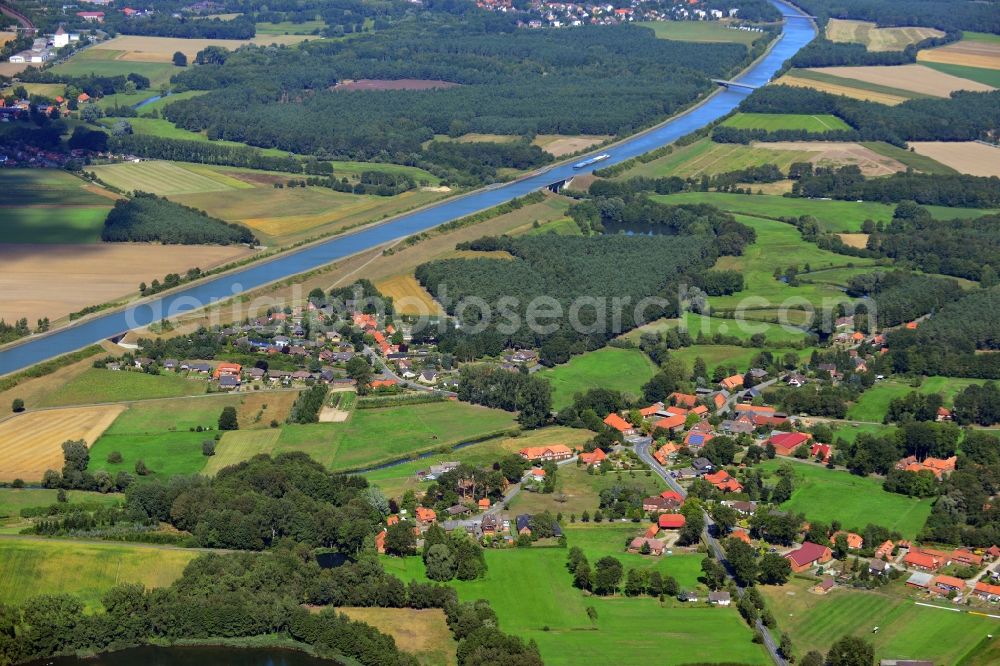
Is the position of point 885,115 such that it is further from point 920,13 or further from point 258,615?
point 258,615

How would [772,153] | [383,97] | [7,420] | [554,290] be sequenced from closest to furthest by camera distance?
[7,420] → [554,290] → [772,153] → [383,97]

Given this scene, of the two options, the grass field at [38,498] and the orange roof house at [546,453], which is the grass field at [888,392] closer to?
the orange roof house at [546,453]

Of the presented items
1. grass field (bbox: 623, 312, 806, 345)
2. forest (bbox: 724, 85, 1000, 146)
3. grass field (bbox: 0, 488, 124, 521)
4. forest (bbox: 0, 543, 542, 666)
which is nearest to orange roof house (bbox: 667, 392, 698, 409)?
grass field (bbox: 623, 312, 806, 345)

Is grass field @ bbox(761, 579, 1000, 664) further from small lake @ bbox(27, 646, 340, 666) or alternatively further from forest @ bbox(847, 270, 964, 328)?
forest @ bbox(847, 270, 964, 328)

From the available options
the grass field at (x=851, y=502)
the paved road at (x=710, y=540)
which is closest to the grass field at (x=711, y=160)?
the paved road at (x=710, y=540)

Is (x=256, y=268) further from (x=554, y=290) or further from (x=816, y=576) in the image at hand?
(x=816, y=576)

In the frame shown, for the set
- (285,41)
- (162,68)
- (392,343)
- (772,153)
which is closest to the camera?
(392,343)

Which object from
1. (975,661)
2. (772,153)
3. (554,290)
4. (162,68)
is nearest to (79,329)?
(554,290)
